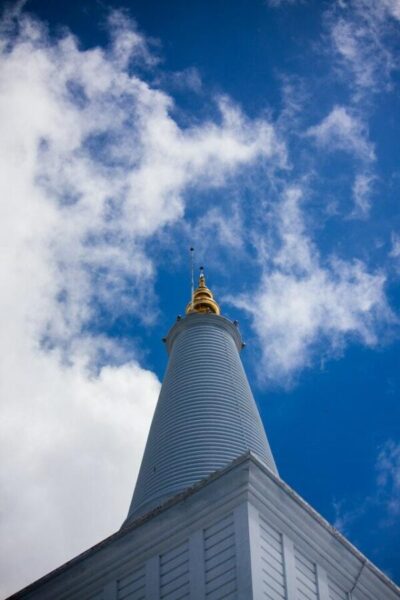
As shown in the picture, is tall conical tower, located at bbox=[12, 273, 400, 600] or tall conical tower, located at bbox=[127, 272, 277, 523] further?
tall conical tower, located at bbox=[127, 272, 277, 523]

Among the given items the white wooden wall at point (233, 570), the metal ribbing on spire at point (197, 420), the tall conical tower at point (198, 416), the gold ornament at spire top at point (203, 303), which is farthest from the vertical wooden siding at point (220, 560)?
the gold ornament at spire top at point (203, 303)

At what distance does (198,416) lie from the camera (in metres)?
34.9

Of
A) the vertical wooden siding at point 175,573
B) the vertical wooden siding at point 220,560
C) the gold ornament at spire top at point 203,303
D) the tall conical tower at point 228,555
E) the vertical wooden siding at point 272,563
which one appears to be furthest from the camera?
the gold ornament at spire top at point 203,303

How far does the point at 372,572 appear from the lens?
77.7 feet

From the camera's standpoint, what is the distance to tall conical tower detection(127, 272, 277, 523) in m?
32.4

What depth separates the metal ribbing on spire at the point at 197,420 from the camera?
3234 cm

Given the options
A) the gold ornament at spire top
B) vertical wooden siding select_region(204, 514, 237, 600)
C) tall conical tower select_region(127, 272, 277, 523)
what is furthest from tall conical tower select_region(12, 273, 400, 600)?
the gold ornament at spire top

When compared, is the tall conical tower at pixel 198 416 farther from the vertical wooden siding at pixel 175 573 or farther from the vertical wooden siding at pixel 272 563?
the vertical wooden siding at pixel 272 563

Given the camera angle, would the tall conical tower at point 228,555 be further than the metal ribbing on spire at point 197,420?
No

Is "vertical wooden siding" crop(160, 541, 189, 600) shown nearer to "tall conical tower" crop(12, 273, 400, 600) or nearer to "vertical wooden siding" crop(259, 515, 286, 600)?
"tall conical tower" crop(12, 273, 400, 600)

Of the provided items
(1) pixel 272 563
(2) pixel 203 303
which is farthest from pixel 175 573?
(2) pixel 203 303

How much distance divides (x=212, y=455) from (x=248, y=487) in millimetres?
9665

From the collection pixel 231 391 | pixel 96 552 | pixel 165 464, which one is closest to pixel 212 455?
pixel 165 464

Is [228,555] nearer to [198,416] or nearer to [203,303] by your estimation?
[198,416]
